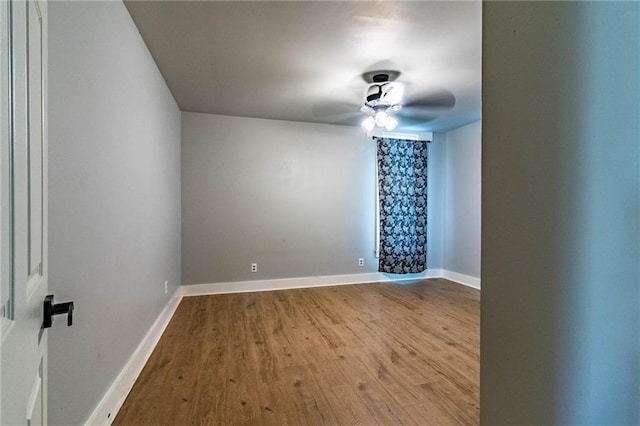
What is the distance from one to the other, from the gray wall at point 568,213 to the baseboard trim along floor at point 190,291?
6.21 feet

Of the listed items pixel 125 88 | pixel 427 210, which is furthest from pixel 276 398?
pixel 427 210

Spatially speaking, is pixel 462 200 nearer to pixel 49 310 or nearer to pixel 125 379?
pixel 125 379

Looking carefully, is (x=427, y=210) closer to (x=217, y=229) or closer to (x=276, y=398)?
(x=217, y=229)

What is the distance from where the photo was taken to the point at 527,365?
60 centimetres

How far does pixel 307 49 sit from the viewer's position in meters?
2.36

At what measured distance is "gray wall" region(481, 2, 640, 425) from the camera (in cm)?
49

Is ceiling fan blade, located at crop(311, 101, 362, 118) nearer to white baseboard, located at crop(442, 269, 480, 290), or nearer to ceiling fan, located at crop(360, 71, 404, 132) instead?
ceiling fan, located at crop(360, 71, 404, 132)

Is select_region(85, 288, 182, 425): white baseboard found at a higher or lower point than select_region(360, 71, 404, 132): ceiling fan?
lower

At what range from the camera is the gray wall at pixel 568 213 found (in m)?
0.49

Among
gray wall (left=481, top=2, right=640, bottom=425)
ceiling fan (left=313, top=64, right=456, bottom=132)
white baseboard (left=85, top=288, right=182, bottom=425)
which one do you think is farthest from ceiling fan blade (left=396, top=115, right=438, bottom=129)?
white baseboard (left=85, top=288, right=182, bottom=425)

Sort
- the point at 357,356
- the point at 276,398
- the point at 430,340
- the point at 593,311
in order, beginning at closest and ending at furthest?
the point at 593,311
the point at 276,398
the point at 357,356
the point at 430,340

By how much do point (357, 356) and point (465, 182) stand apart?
3.53 meters

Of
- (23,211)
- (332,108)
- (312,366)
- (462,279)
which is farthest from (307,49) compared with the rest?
(462,279)

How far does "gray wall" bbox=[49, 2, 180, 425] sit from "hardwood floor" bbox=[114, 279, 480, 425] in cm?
39
